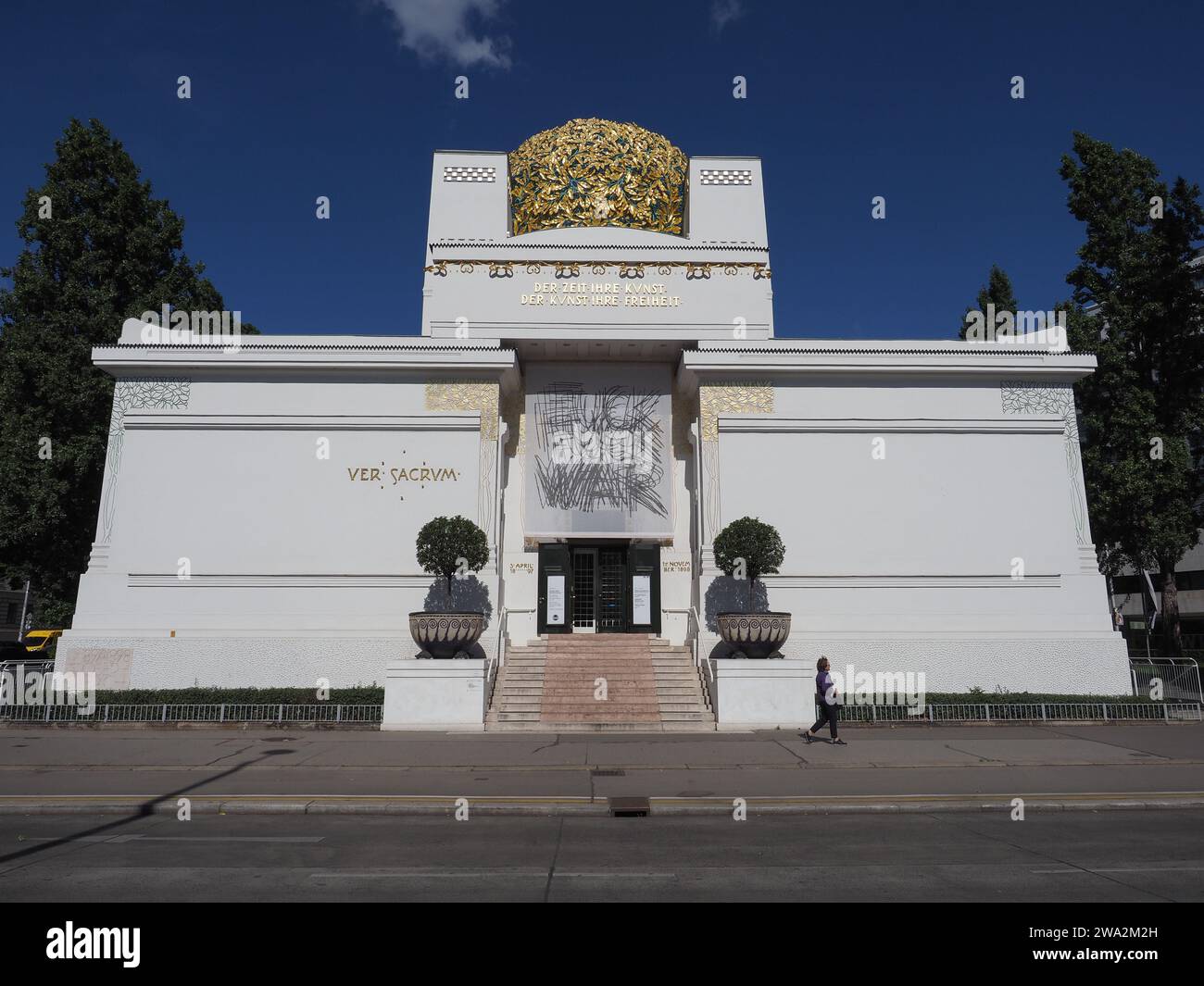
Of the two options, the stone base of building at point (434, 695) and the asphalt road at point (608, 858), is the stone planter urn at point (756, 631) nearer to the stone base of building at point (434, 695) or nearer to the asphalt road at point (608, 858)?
the stone base of building at point (434, 695)

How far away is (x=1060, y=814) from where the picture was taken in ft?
30.8

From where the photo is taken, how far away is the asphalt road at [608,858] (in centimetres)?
594

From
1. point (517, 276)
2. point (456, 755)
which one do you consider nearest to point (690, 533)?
point (517, 276)

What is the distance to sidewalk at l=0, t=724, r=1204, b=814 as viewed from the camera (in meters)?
9.73

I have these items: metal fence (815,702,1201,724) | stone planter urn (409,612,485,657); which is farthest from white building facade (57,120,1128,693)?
stone planter urn (409,612,485,657)

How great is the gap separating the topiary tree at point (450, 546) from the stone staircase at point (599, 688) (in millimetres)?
2951

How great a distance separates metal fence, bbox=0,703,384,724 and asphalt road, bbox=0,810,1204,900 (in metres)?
7.47

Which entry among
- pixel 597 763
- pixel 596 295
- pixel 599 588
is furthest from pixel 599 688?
pixel 596 295

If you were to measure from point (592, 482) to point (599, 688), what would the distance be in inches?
240

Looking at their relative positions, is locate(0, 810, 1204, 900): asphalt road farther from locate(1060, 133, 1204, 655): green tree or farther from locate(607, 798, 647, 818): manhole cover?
locate(1060, 133, 1204, 655): green tree

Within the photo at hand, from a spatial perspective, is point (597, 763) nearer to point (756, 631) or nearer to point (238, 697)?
point (756, 631)

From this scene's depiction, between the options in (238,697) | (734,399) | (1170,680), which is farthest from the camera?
(734,399)

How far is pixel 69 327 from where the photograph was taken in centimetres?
2605
